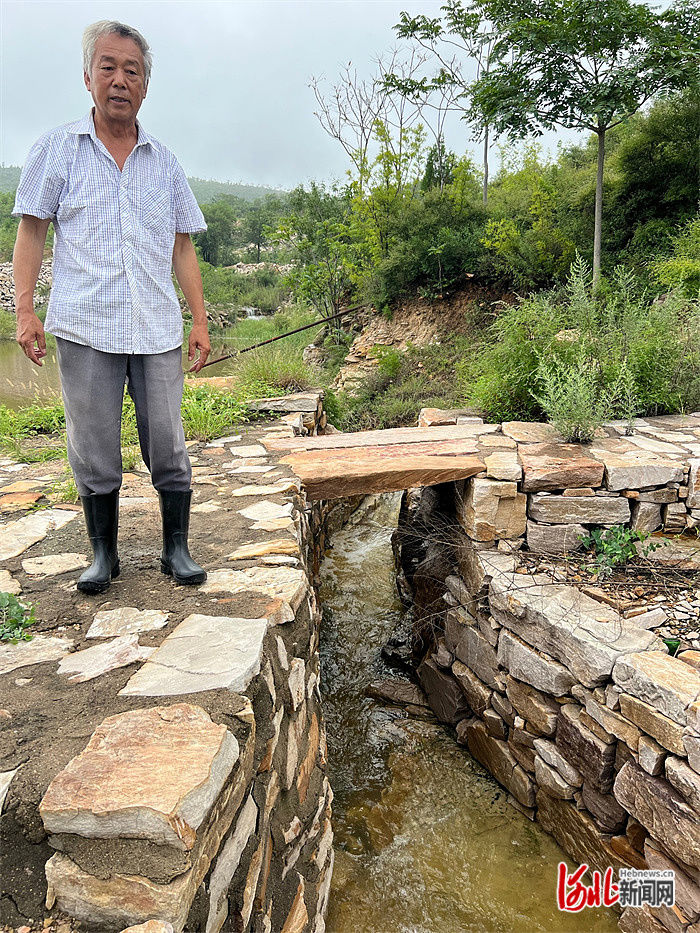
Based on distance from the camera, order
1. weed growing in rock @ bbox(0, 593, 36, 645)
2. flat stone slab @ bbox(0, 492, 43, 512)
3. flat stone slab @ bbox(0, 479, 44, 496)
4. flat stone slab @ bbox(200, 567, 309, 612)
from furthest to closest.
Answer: flat stone slab @ bbox(0, 479, 44, 496)
flat stone slab @ bbox(0, 492, 43, 512)
flat stone slab @ bbox(200, 567, 309, 612)
weed growing in rock @ bbox(0, 593, 36, 645)

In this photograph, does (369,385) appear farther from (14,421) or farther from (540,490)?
(540,490)

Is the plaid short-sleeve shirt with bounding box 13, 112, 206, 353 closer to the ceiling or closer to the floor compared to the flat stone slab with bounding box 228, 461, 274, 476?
closer to the ceiling

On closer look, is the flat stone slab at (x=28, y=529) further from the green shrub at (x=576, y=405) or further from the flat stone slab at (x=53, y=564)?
the green shrub at (x=576, y=405)

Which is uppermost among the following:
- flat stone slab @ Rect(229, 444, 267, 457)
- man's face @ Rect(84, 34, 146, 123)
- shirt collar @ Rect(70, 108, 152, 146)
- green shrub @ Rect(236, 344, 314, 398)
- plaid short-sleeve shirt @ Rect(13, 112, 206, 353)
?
man's face @ Rect(84, 34, 146, 123)

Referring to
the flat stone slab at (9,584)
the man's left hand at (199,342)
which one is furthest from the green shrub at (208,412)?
the flat stone slab at (9,584)

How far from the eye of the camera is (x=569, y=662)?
2689mm

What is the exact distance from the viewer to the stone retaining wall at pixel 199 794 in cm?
98

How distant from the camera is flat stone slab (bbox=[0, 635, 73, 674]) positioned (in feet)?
4.93

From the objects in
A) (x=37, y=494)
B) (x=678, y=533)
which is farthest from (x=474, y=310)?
(x=37, y=494)

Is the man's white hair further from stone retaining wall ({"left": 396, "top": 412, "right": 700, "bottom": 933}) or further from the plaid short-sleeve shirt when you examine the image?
stone retaining wall ({"left": 396, "top": 412, "right": 700, "bottom": 933})

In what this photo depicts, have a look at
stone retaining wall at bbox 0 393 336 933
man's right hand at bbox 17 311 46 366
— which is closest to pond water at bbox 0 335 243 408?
man's right hand at bbox 17 311 46 366

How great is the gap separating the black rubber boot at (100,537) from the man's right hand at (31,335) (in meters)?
0.47

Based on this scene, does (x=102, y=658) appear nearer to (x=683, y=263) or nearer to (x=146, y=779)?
(x=146, y=779)

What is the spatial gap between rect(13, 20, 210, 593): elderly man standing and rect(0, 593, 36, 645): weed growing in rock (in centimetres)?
19
